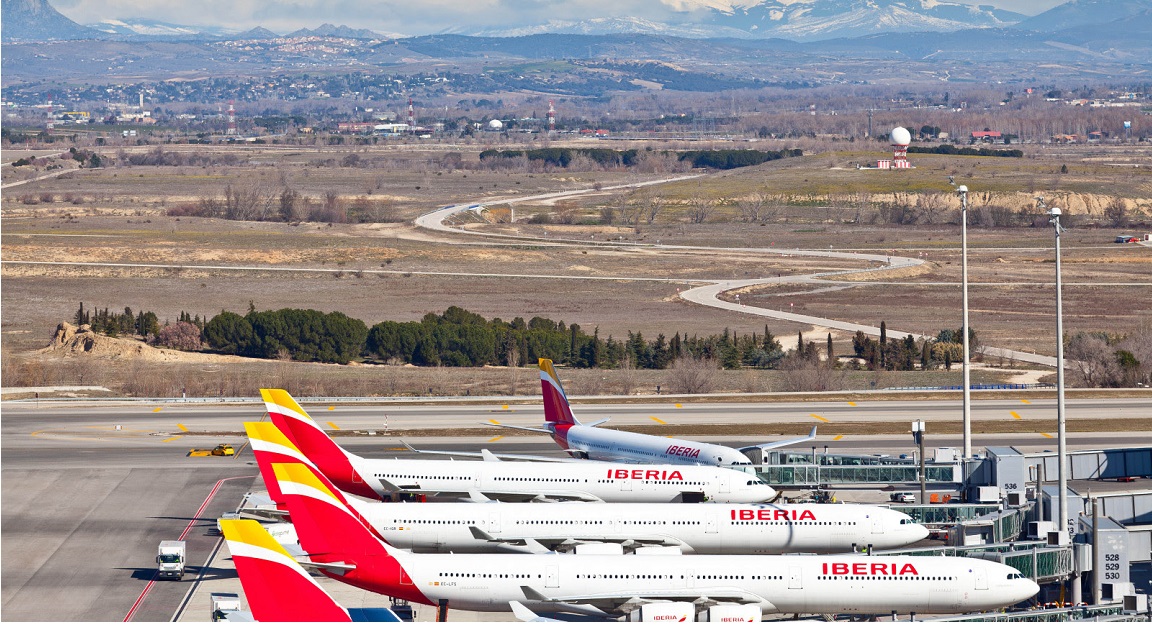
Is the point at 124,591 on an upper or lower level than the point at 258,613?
lower

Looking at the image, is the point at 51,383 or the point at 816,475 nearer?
the point at 816,475

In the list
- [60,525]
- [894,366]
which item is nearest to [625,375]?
[894,366]

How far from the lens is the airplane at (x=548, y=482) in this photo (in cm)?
6209

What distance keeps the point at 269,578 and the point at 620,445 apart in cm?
3234

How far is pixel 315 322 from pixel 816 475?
2555 inches

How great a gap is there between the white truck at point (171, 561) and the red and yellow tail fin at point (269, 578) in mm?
15725

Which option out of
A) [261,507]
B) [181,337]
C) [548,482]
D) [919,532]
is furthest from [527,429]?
[181,337]

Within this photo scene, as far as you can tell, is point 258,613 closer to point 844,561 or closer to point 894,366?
point 844,561

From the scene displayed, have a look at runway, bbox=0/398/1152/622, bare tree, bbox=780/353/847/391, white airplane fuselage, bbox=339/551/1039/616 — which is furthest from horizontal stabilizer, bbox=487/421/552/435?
white airplane fuselage, bbox=339/551/1039/616

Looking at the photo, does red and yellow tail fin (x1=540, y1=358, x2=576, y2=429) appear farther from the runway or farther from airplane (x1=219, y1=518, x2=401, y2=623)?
airplane (x1=219, y1=518, x2=401, y2=623)

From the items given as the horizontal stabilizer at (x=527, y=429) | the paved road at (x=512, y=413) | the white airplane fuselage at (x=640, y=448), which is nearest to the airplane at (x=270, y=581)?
the white airplane fuselage at (x=640, y=448)

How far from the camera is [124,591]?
54156 millimetres

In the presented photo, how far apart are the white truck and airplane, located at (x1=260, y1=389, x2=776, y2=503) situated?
8297 millimetres

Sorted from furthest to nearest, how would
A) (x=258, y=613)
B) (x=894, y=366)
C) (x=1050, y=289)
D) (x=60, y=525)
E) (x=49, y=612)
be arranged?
(x=1050, y=289)
(x=894, y=366)
(x=60, y=525)
(x=49, y=612)
(x=258, y=613)
